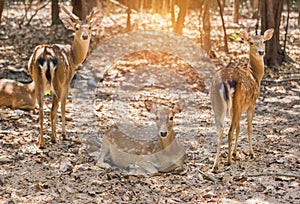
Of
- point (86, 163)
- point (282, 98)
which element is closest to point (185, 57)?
point (282, 98)

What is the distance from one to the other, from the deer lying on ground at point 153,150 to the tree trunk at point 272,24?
5.93 m

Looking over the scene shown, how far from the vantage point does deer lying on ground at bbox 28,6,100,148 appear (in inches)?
240

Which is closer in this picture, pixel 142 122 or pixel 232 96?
pixel 232 96

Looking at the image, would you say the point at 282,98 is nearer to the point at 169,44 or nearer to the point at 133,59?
the point at 133,59

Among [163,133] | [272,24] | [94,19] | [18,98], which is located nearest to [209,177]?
[163,133]

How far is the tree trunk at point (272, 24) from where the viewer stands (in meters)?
11.1

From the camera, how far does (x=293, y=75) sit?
10820 millimetres

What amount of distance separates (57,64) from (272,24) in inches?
243

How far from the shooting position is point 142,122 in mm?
7719

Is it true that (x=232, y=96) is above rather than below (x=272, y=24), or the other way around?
below

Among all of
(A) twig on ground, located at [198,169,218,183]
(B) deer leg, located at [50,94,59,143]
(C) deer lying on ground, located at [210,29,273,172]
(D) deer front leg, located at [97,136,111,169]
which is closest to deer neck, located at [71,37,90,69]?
(B) deer leg, located at [50,94,59,143]

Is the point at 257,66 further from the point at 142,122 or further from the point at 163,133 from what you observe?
the point at 142,122

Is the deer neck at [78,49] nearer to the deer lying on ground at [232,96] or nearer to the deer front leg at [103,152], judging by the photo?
the deer front leg at [103,152]

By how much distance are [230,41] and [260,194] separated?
10.6m
